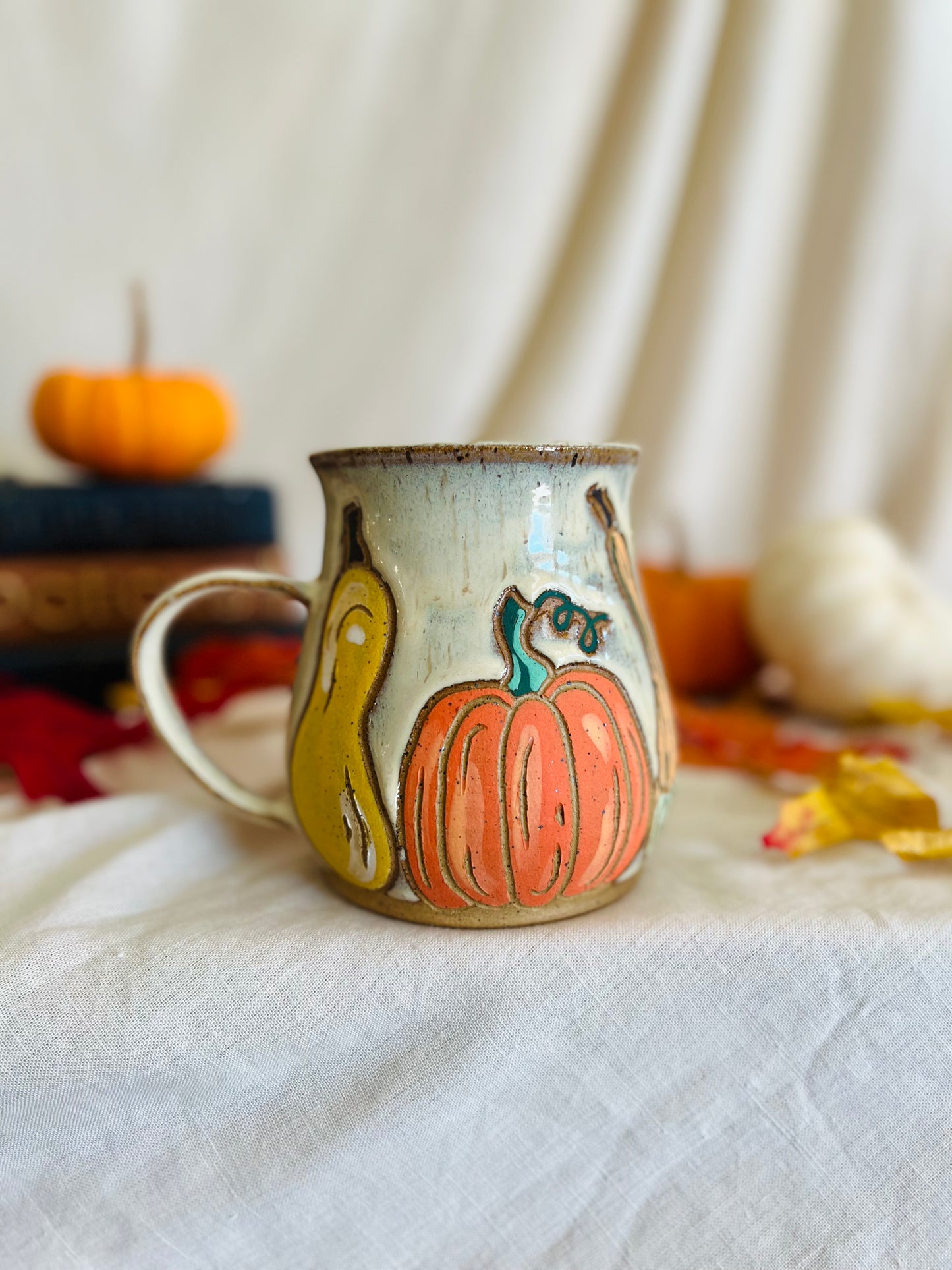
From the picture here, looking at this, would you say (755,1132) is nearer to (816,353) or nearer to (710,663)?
(710,663)

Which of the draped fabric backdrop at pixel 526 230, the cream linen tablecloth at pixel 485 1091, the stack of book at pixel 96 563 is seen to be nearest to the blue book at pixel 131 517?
the stack of book at pixel 96 563

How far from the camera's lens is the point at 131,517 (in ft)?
2.61

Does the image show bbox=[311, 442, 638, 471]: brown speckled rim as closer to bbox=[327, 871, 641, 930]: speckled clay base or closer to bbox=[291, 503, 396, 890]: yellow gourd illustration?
bbox=[291, 503, 396, 890]: yellow gourd illustration

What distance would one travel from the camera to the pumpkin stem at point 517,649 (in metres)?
0.38

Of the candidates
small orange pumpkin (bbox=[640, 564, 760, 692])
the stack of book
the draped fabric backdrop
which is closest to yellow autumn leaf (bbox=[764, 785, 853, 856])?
small orange pumpkin (bbox=[640, 564, 760, 692])

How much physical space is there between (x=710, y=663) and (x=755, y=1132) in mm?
515

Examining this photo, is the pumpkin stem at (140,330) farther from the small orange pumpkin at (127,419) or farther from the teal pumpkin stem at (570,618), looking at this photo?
the teal pumpkin stem at (570,618)

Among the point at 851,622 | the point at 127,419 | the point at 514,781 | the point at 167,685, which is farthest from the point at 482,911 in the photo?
the point at 127,419

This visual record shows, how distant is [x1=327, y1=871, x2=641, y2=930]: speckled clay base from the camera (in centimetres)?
39

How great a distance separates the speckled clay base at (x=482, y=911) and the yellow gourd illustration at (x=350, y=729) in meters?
0.01

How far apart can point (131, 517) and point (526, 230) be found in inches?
21.4

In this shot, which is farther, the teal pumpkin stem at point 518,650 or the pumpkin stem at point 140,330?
the pumpkin stem at point 140,330

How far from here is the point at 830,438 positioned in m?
1.01

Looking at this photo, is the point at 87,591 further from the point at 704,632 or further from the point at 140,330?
the point at 704,632
